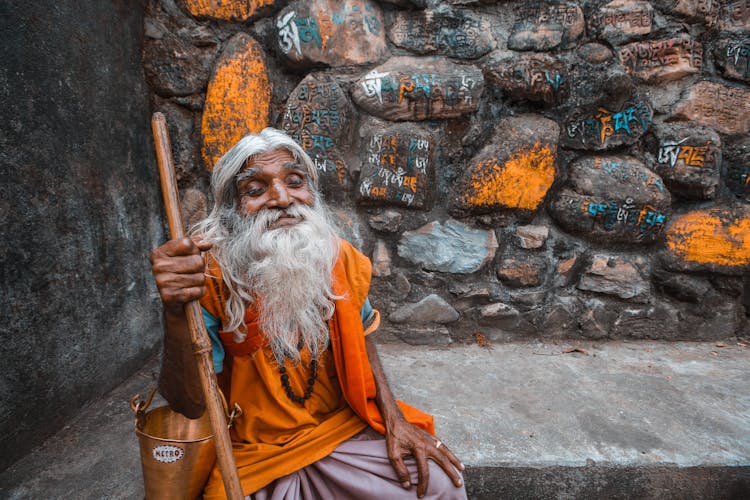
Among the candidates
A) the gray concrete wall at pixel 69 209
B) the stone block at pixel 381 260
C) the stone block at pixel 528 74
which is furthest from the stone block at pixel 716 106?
the gray concrete wall at pixel 69 209

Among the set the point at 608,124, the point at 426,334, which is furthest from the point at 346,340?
the point at 608,124

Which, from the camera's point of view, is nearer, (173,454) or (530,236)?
(173,454)

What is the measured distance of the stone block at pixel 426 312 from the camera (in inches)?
87.4

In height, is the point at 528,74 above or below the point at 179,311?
above

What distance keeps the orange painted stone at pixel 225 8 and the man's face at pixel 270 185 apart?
1.14 m

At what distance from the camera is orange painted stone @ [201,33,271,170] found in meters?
2.02

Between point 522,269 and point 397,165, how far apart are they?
3.03 feet

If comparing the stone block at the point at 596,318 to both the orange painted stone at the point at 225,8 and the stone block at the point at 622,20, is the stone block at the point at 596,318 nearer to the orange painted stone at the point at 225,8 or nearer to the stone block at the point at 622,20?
the stone block at the point at 622,20

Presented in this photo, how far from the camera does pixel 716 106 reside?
82.0 inches

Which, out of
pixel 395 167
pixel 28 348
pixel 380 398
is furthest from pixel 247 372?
pixel 395 167

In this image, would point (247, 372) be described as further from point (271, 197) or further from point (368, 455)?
point (271, 197)

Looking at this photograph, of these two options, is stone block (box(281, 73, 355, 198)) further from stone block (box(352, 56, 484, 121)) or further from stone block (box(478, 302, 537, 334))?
stone block (box(478, 302, 537, 334))

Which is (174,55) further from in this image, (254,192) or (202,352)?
(202,352)

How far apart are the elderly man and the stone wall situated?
82 cm
